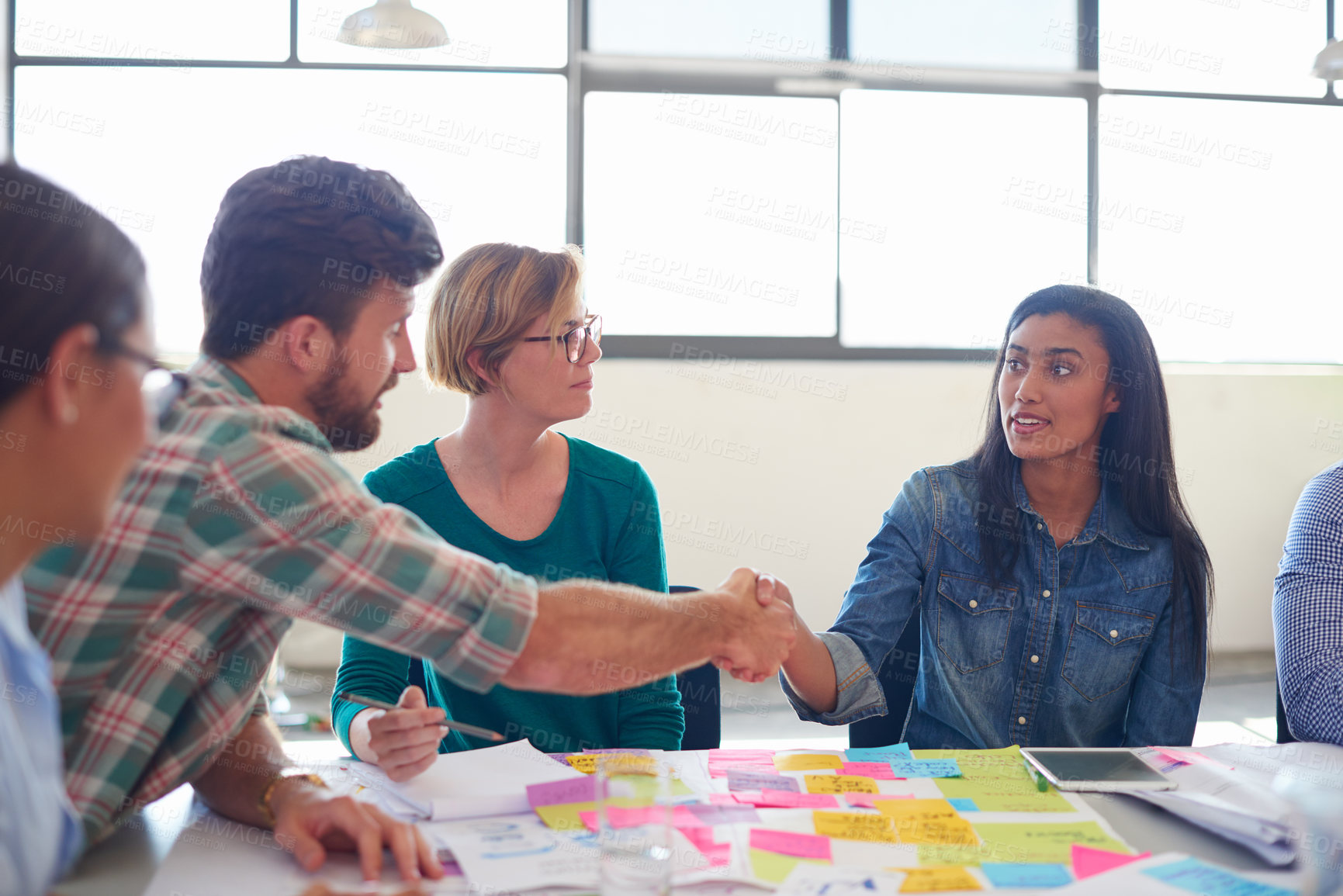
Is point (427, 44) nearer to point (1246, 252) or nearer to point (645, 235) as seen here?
point (645, 235)

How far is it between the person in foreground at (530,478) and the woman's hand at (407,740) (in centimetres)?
Result: 48

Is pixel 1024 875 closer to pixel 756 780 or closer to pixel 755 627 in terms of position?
pixel 756 780

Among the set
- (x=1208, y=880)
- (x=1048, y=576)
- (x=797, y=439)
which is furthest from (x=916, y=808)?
(x=797, y=439)

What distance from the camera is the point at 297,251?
1.13 metres

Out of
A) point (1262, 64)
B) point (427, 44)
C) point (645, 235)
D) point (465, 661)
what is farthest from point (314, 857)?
point (1262, 64)

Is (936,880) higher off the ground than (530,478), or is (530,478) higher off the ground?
(530,478)

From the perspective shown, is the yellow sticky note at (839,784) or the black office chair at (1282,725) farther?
the black office chair at (1282,725)

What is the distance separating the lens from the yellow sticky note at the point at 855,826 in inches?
41.6

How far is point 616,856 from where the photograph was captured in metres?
0.91

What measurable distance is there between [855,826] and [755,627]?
0.39 metres

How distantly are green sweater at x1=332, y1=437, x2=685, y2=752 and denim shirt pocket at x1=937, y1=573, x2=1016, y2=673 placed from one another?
0.48 m

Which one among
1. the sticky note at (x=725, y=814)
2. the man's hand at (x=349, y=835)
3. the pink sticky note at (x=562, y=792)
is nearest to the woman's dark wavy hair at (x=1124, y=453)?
the sticky note at (x=725, y=814)

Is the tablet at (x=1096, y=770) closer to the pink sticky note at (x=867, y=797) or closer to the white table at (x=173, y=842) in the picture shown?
the white table at (x=173, y=842)

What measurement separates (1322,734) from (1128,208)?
3511mm
